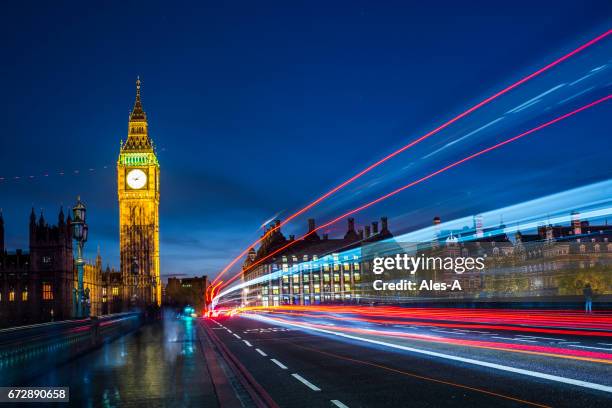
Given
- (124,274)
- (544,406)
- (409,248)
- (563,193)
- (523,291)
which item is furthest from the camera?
(124,274)

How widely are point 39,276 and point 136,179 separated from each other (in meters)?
46.3

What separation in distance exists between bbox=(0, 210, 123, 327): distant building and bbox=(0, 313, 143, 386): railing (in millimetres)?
98496

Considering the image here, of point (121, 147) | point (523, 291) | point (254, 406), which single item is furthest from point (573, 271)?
point (121, 147)

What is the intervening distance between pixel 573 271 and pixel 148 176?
348 feet

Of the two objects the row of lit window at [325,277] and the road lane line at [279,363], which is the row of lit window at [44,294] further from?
the road lane line at [279,363]

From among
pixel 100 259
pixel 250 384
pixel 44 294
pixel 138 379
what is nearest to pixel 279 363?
pixel 250 384

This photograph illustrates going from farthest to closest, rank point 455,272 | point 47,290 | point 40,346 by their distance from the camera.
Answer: point 455,272 → point 47,290 → point 40,346

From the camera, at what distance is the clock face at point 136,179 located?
160 metres

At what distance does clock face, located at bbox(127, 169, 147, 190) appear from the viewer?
525ft

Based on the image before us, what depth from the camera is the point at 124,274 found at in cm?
15838

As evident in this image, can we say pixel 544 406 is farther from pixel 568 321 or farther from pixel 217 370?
pixel 568 321

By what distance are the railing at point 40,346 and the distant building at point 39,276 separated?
98.5 meters

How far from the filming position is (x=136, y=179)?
6334 inches

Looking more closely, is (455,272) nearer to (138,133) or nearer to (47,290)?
(47,290)
